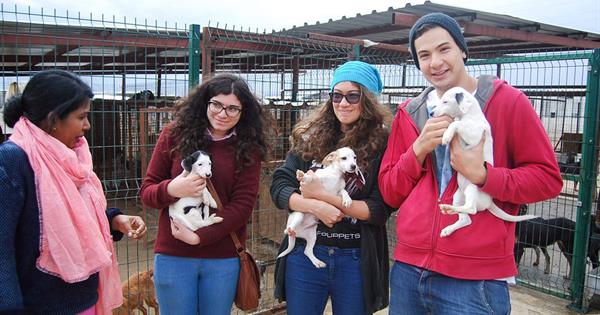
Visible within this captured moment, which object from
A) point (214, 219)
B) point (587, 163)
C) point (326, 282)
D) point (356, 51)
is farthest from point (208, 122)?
point (587, 163)

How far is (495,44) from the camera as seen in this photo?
10141 mm

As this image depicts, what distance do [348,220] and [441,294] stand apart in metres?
0.67

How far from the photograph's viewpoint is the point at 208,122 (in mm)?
2646

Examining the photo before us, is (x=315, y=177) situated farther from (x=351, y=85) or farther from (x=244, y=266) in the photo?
(x=244, y=266)

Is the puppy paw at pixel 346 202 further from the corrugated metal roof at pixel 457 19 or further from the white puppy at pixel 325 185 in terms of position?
the corrugated metal roof at pixel 457 19

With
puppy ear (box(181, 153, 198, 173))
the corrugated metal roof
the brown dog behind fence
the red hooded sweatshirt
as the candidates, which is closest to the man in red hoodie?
the red hooded sweatshirt

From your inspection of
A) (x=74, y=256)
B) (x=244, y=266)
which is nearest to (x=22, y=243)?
(x=74, y=256)

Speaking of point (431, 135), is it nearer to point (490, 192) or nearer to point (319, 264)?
point (490, 192)

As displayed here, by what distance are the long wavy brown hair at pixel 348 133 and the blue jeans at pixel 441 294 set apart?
0.63m

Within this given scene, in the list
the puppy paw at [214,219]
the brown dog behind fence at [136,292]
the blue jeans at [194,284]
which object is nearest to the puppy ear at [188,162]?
the puppy paw at [214,219]

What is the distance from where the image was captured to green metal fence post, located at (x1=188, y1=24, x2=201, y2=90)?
372cm

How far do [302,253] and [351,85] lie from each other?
3.04 feet

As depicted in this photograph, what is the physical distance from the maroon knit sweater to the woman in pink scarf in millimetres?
416

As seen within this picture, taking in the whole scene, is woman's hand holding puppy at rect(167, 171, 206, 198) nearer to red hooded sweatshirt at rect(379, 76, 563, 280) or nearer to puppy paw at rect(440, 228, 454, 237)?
red hooded sweatshirt at rect(379, 76, 563, 280)
